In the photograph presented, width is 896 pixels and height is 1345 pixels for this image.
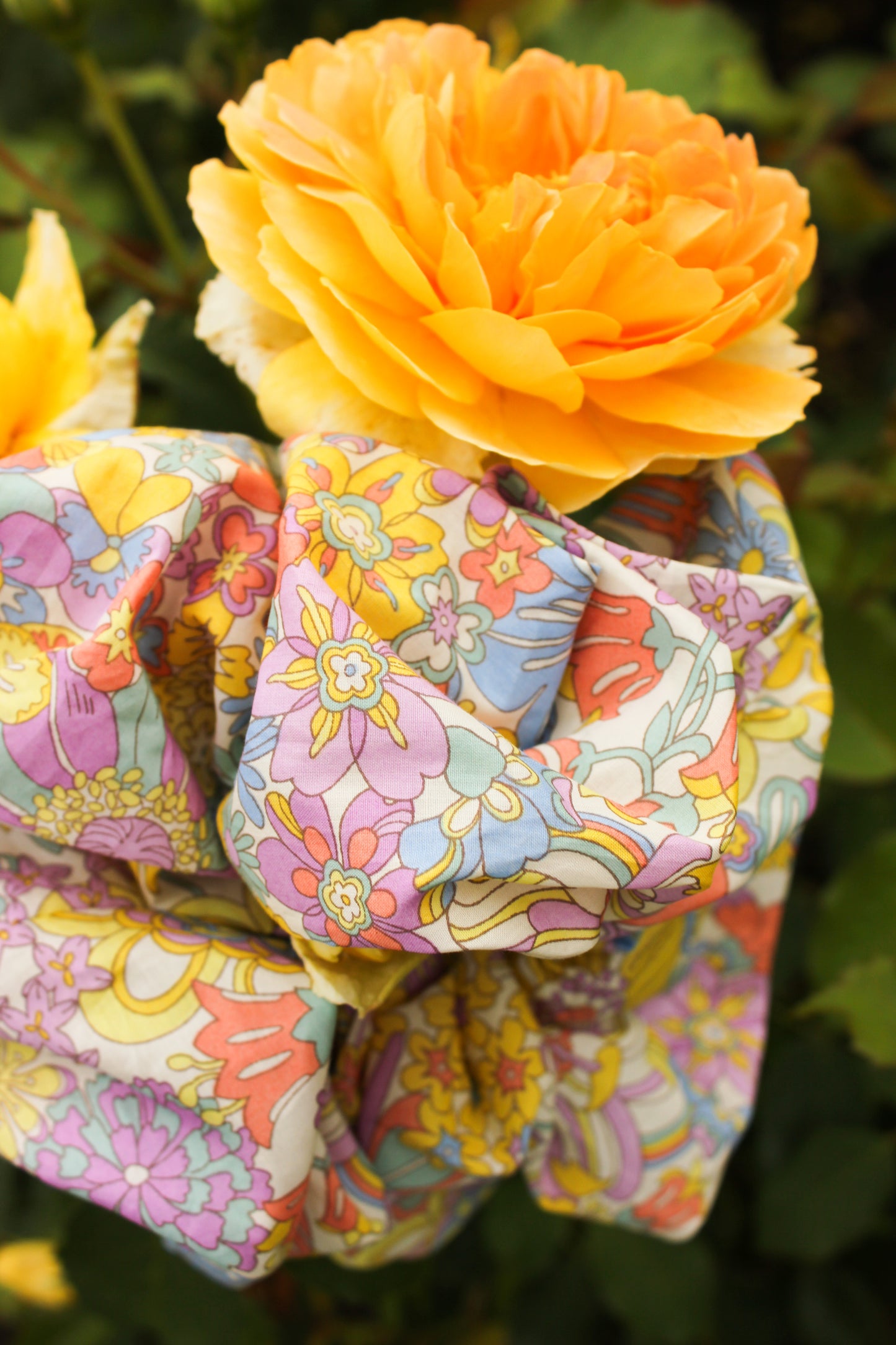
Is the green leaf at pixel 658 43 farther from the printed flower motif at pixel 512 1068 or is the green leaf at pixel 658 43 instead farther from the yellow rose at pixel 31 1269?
the yellow rose at pixel 31 1269

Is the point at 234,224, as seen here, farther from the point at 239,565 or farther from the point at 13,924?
the point at 13,924

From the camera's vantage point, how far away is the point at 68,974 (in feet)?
0.94

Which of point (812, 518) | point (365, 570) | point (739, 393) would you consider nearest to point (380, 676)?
point (365, 570)

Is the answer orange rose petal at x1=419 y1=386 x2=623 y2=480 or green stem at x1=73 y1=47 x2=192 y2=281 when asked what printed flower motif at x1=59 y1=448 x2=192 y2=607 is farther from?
green stem at x1=73 y1=47 x2=192 y2=281

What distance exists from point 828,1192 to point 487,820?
0.44m

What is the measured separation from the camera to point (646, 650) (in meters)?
0.27

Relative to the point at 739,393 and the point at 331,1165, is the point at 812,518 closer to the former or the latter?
the point at 739,393

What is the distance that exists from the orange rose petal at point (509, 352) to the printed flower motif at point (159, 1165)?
22cm

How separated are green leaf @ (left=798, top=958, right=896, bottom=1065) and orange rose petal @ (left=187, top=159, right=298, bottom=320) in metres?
0.36

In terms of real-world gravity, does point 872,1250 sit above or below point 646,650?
below

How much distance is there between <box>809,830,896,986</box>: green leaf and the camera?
1.63ft

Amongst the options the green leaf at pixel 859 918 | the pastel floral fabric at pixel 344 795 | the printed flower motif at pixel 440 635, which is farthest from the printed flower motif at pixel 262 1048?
the green leaf at pixel 859 918

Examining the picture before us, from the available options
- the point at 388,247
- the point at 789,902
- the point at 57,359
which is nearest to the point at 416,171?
the point at 388,247

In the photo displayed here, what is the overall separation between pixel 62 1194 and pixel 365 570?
1.47ft
